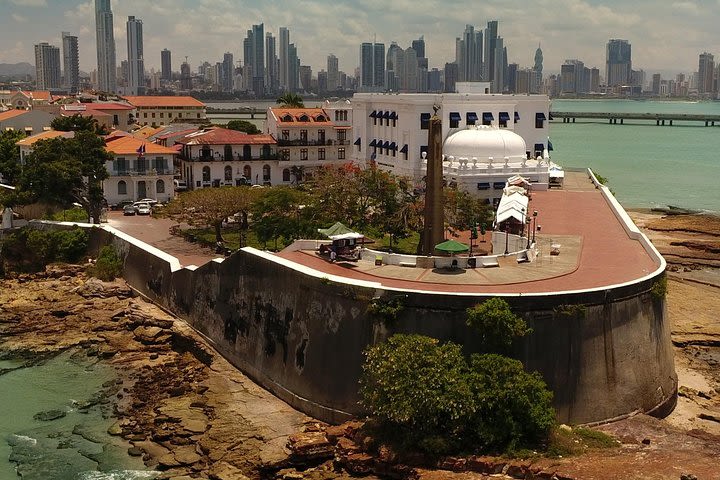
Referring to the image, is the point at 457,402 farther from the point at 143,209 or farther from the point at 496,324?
the point at 143,209

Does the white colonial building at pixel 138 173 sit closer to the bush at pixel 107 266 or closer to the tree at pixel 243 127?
the bush at pixel 107 266

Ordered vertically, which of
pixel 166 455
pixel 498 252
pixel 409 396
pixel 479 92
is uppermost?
pixel 479 92

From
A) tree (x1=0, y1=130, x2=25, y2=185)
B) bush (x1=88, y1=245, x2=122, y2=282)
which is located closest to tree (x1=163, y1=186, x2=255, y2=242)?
bush (x1=88, y1=245, x2=122, y2=282)

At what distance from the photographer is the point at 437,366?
24.2 metres

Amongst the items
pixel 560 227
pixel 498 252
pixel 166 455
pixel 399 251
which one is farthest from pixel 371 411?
pixel 560 227

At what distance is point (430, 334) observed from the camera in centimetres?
2569

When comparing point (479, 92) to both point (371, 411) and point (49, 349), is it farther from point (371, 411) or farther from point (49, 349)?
point (371, 411)

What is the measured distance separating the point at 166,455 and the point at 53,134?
149ft

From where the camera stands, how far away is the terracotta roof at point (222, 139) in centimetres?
6346

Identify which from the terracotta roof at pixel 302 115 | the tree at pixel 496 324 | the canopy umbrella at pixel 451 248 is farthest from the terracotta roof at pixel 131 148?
the tree at pixel 496 324

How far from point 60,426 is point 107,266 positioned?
52.1 ft

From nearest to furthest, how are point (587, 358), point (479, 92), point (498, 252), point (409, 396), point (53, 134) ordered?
point (409, 396), point (587, 358), point (498, 252), point (479, 92), point (53, 134)

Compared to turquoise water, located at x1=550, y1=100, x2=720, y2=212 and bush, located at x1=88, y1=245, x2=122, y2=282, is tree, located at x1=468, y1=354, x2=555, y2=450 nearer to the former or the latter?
bush, located at x1=88, y1=245, x2=122, y2=282

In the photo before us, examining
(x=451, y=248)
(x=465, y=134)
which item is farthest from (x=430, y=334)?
(x=465, y=134)
